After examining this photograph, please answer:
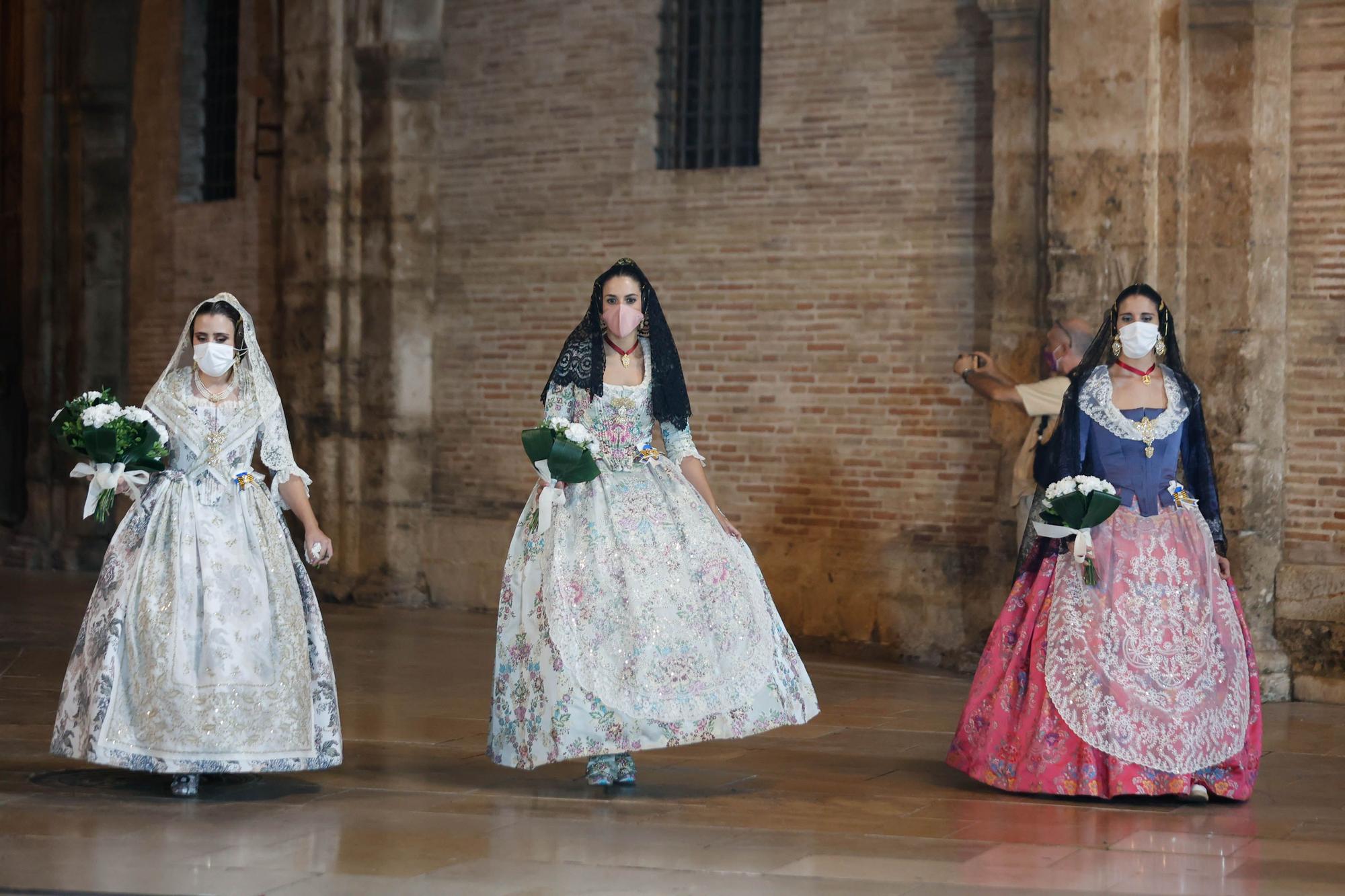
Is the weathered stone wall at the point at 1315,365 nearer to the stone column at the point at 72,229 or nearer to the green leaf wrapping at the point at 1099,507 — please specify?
the green leaf wrapping at the point at 1099,507

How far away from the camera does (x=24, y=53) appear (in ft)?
49.1

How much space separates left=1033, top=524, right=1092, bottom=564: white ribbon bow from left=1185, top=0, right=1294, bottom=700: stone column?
119 inches

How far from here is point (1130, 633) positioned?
5977 mm

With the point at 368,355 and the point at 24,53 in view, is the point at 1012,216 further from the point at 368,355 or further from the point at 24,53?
the point at 24,53

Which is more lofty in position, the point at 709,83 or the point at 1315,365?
the point at 709,83

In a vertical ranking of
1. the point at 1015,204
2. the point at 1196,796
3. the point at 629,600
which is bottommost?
the point at 1196,796

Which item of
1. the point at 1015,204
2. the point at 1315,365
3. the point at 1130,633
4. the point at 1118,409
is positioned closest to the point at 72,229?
the point at 1015,204

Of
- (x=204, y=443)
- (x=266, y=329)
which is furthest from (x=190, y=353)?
(x=266, y=329)

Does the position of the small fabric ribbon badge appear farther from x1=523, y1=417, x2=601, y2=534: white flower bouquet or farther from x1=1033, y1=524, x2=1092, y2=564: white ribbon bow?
x1=523, y1=417, x2=601, y2=534: white flower bouquet

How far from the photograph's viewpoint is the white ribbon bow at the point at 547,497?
591 cm

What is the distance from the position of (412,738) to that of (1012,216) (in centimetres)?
427

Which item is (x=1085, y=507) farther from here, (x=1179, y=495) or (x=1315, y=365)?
(x=1315, y=365)

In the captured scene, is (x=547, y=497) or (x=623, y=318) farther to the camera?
(x=623, y=318)

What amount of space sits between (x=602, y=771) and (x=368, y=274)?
6.59 m
